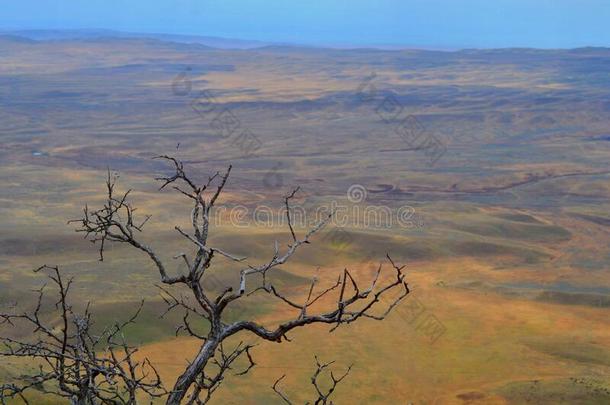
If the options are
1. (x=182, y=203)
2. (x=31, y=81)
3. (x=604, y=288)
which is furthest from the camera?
(x=31, y=81)

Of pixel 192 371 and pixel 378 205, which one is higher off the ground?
pixel 192 371

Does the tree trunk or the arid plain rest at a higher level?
the tree trunk

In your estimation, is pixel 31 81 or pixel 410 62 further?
pixel 410 62

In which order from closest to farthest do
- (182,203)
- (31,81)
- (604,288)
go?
(604,288) → (182,203) → (31,81)

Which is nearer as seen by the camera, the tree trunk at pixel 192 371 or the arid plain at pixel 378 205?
the tree trunk at pixel 192 371

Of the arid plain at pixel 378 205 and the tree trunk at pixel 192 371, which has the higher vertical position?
the tree trunk at pixel 192 371

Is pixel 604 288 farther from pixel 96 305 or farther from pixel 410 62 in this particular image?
pixel 410 62

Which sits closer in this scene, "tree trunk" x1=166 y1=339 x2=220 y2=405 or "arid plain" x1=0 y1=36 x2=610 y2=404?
"tree trunk" x1=166 y1=339 x2=220 y2=405

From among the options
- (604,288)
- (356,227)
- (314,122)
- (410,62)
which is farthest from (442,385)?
(410,62)
